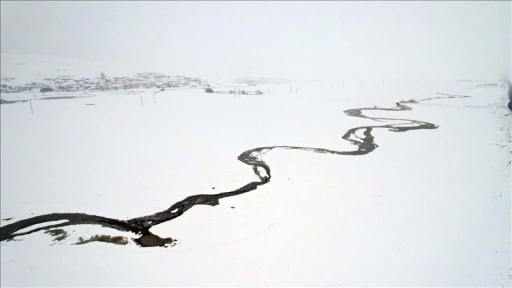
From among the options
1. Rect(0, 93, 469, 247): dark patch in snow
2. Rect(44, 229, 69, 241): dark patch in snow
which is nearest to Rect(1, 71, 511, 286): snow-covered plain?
Rect(44, 229, 69, 241): dark patch in snow

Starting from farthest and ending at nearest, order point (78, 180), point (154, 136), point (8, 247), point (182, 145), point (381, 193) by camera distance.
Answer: point (154, 136)
point (182, 145)
point (78, 180)
point (381, 193)
point (8, 247)

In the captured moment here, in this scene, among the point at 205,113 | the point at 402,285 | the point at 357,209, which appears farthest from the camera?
the point at 205,113

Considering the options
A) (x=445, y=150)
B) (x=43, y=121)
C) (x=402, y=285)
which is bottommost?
(x=402, y=285)

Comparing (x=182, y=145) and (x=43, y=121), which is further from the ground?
(x=43, y=121)

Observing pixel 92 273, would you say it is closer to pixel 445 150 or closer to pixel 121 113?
pixel 445 150

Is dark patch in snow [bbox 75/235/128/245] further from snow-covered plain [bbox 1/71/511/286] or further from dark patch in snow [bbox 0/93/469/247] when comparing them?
snow-covered plain [bbox 1/71/511/286]

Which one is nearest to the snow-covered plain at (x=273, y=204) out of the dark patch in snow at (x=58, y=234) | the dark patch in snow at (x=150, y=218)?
the dark patch in snow at (x=58, y=234)

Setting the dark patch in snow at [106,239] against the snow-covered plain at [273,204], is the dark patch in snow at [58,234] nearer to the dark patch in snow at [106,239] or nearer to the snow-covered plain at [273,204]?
the snow-covered plain at [273,204]

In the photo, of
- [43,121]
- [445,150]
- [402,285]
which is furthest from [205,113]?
[402,285]
